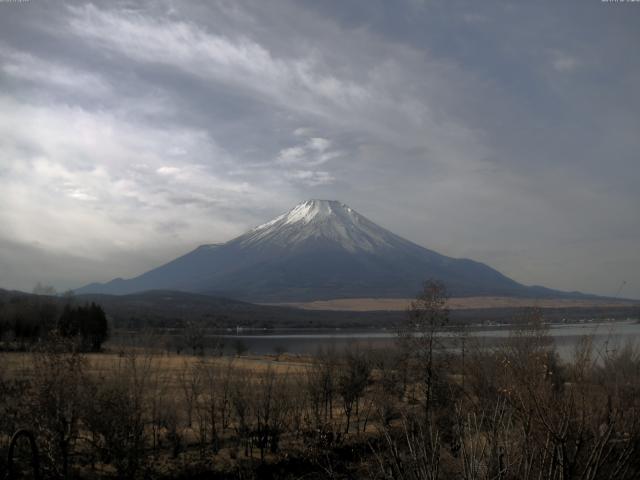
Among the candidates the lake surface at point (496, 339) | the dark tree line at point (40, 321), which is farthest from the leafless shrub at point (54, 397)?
the dark tree line at point (40, 321)

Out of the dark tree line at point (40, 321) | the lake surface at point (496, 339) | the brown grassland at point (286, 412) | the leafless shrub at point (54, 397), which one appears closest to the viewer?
the brown grassland at point (286, 412)

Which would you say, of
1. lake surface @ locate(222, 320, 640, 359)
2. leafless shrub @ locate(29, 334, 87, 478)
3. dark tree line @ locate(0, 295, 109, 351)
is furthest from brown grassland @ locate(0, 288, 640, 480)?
dark tree line @ locate(0, 295, 109, 351)

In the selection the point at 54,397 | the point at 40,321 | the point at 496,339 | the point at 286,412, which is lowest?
the point at 286,412

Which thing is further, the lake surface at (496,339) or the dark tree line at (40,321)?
the dark tree line at (40,321)

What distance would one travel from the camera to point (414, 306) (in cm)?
2428

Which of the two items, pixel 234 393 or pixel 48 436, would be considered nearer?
pixel 48 436

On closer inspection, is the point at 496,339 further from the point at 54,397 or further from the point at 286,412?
the point at 54,397

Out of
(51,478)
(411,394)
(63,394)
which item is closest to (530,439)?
Result: (63,394)

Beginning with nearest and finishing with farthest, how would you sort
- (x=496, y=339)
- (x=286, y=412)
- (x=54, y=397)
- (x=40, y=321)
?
(x=54, y=397) < (x=286, y=412) < (x=496, y=339) < (x=40, y=321)

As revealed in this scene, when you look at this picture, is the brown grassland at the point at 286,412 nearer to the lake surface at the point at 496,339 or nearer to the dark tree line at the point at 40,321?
the lake surface at the point at 496,339

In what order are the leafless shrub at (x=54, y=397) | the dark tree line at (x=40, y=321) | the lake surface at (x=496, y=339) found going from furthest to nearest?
the dark tree line at (x=40, y=321)
the leafless shrub at (x=54, y=397)
the lake surface at (x=496, y=339)

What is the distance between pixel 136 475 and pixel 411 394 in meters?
19.2

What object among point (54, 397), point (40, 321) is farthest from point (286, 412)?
point (40, 321)

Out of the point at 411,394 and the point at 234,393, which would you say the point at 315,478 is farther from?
the point at 411,394
